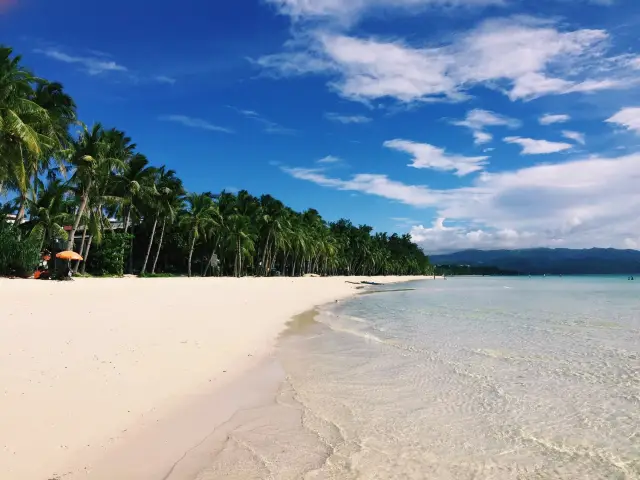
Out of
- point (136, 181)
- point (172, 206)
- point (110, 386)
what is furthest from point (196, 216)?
point (110, 386)

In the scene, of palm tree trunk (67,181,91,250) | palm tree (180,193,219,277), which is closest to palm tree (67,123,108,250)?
palm tree trunk (67,181,91,250)

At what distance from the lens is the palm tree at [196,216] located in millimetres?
44969

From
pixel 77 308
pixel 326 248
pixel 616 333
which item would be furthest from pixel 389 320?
pixel 326 248

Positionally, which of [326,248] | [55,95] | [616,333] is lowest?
[616,333]

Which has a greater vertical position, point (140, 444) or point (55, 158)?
point (55, 158)

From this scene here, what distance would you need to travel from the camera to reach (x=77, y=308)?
489 inches

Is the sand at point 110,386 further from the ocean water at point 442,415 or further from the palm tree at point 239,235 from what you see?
the palm tree at point 239,235

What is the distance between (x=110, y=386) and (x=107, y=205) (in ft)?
110

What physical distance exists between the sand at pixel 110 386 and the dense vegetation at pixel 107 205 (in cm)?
1244

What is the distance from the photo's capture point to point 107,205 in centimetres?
3622

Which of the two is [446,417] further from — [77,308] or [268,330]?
[77,308]

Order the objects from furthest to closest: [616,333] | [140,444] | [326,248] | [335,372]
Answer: [326,248]
[616,333]
[335,372]
[140,444]

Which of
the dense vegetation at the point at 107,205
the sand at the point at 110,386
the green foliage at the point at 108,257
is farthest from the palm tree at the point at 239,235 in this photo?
the sand at the point at 110,386

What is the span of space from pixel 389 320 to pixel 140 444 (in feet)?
49.1
